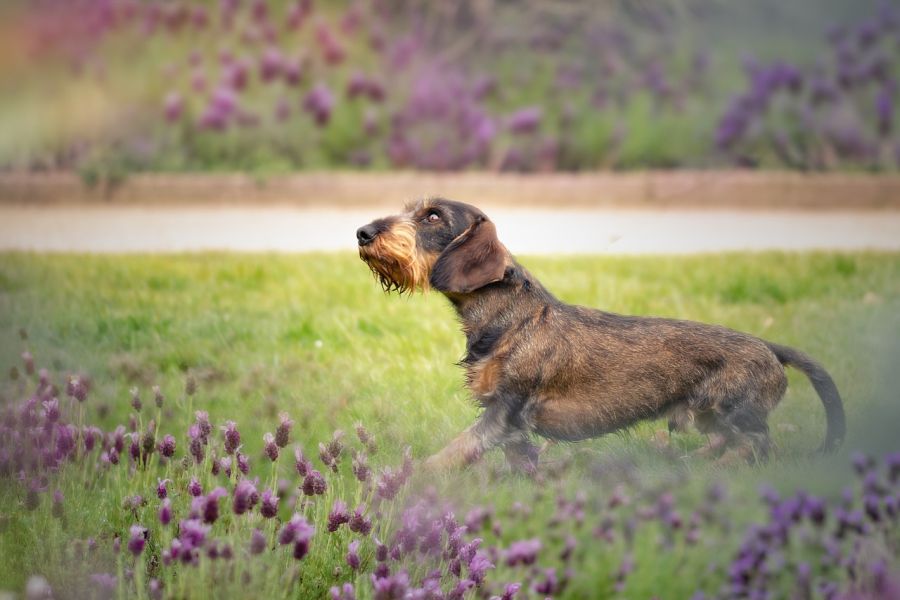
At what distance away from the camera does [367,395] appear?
491 cm

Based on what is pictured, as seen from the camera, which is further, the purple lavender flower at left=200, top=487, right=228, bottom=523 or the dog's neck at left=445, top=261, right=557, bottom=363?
the dog's neck at left=445, top=261, right=557, bottom=363

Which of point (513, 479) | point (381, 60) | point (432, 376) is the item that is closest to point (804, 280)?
point (432, 376)

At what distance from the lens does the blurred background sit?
10.3 m

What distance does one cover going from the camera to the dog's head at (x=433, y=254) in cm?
411

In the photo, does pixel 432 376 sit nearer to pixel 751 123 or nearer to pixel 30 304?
pixel 30 304

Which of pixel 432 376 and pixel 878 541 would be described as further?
pixel 432 376

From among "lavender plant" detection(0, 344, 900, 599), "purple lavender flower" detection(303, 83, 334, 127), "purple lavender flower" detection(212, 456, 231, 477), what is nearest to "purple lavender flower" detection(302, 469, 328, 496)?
"lavender plant" detection(0, 344, 900, 599)

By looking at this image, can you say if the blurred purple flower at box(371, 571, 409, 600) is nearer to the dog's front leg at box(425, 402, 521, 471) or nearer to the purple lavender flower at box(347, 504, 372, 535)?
the purple lavender flower at box(347, 504, 372, 535)

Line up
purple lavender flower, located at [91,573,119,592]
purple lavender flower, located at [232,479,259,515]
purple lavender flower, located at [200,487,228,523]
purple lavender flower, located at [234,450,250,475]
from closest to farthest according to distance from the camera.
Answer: purple lavender flower, located at [200,487,228,523]
purple lavender flower, located at [232,479,259,515]
purple lavender flower, located at [91,573,119,592]
purple lavender flower, located at [234,450,250,475]

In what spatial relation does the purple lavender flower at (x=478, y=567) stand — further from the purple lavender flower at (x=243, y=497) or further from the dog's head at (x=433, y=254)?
the dog's head at (x=433, y=254)

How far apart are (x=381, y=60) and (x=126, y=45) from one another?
2.38 m

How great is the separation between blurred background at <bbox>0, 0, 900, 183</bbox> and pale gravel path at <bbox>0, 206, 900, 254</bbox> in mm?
642

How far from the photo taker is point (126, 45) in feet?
36.7

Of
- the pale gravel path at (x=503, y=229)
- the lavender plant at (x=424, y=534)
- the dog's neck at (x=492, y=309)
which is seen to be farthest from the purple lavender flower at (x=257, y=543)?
the pale gravel path at (x=503, y=229)
